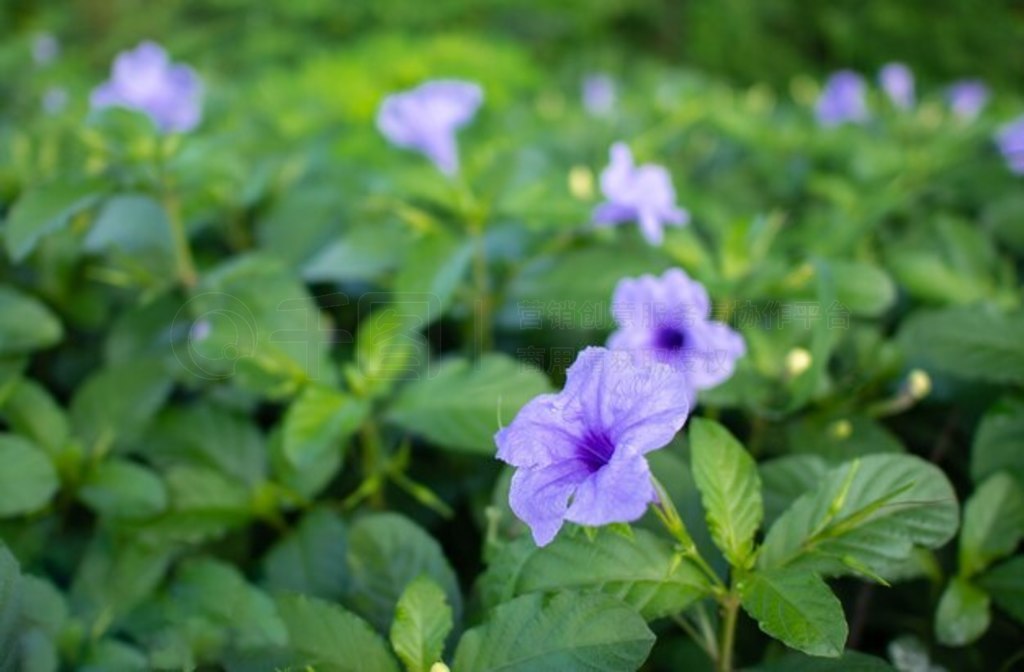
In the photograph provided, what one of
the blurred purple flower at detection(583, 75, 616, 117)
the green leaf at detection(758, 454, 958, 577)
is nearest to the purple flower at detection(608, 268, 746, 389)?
the green leaf at detection(758, 454, 958, 577)

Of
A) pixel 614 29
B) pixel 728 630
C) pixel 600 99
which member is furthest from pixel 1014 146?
pixel 614 29

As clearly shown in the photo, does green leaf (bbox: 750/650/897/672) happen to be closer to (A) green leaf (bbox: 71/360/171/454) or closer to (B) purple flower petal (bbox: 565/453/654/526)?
(B) purple flower petal (bbox: 565/453/654/526)

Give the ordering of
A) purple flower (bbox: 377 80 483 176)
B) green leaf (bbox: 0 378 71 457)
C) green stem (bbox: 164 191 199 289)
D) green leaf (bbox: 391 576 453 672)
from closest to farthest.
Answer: green leaf (bbox: 391 576 453 672) < green leaf (bbox: 0 378 71 457) < green stem (bbox: 164 191 199 289) < purple flower (bbox: 377 80 483 176)

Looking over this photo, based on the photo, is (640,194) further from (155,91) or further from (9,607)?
(155,91)

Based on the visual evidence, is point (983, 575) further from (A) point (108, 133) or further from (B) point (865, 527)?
(A) point (108, 133)

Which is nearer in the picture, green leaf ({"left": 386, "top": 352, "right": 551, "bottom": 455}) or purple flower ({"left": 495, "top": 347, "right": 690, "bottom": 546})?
purple flower ({"left": 495, "top": 347, "right": 690, "bottom": 546})

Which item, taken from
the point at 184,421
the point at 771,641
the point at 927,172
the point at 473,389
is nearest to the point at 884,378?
the point at 771,641
